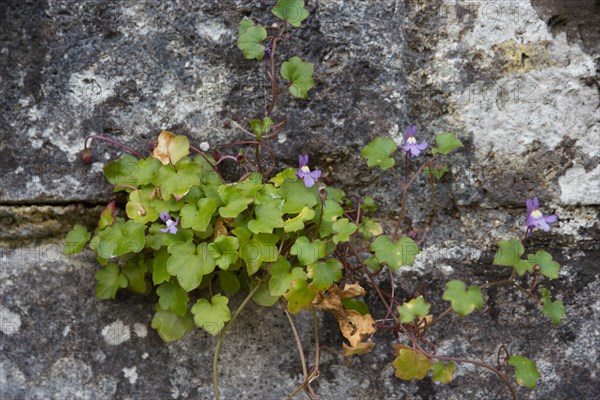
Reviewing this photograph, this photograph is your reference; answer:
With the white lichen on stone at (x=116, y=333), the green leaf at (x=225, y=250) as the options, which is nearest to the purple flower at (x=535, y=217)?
the green leaf at (x=225, y=250)

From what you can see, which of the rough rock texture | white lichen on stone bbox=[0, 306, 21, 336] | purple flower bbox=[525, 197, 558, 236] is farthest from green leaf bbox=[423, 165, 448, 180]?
white lichen on stone bbox=[0, 306, 21, 336]

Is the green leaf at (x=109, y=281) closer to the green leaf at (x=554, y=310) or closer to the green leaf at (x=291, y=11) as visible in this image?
the green leaf at (x=291, y=11)

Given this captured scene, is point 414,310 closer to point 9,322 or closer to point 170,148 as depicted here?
point 170,148

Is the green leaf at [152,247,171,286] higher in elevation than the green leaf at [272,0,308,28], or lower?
lower

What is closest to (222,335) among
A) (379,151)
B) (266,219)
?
(266,219)

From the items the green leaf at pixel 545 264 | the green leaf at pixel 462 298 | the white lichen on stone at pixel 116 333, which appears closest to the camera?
the green leaf at pixel 462 298

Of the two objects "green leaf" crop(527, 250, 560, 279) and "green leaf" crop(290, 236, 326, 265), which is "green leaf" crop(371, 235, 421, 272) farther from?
"green leaf" crop(527, 250, 560, 279)

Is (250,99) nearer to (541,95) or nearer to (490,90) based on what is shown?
(490,90)
